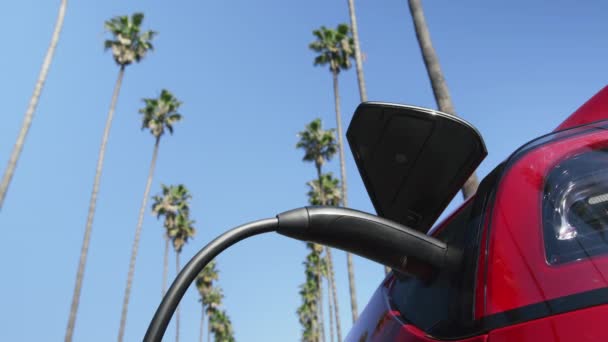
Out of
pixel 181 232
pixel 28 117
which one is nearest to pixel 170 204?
pixel 181 232

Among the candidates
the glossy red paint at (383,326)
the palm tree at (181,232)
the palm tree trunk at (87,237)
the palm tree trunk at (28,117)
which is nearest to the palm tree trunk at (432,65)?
the glossy red paint at (383,326)

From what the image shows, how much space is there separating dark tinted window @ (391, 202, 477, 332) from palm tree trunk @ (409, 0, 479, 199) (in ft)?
16.9

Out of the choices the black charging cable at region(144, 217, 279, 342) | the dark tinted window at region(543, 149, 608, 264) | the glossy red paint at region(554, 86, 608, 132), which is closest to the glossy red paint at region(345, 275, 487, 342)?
the dark tinted window at region(543, 149, 608, 264)

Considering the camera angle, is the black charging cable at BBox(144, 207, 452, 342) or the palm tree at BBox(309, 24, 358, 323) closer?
the black charging cable at BBox(144, 207, 452, 342)

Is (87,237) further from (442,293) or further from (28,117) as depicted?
(442,293)

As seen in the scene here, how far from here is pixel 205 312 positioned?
53188 millimetres

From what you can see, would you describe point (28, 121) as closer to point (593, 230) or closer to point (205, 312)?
point (593, 230)

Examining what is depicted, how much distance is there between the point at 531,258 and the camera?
1.01m

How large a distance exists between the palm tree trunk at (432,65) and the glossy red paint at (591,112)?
16.2 feet

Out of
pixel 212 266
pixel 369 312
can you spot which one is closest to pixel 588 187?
pixel 369 312

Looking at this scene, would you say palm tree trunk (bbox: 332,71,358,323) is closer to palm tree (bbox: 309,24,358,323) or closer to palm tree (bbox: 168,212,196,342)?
palm tree (bbox: 309,24,358,323)

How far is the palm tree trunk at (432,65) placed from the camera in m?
7.05

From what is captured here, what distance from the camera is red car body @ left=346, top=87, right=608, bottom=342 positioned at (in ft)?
2.92

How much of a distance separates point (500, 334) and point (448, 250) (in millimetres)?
320
